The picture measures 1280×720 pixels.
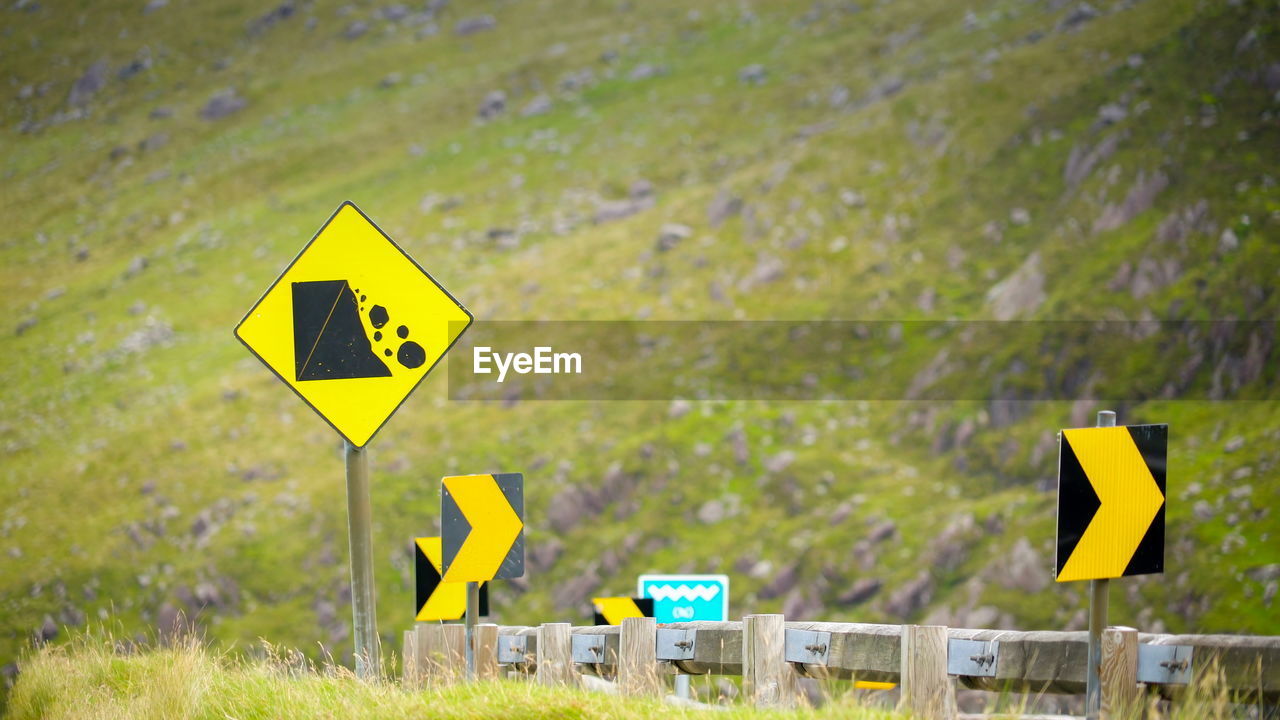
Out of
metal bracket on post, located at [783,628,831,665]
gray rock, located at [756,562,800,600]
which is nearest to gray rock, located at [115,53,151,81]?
gray rock, located at [756,562,800,600]

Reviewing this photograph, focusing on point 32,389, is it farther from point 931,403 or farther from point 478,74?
point 931,403

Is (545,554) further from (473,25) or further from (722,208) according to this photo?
(473,25)

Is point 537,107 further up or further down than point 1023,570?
further up

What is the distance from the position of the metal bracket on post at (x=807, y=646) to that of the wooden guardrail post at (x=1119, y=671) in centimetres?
136

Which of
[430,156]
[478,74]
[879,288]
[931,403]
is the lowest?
[931,403]

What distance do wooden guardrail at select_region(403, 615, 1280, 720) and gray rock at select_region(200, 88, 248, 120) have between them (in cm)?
10132

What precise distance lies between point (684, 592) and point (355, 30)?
103m

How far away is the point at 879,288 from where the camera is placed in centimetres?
6562

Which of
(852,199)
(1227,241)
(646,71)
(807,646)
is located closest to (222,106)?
(646,71)

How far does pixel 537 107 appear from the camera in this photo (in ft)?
307

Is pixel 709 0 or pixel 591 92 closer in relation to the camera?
pixel 591 92

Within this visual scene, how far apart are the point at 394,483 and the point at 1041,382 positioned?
2827cm

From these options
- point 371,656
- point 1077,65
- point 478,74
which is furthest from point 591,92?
point 371,656

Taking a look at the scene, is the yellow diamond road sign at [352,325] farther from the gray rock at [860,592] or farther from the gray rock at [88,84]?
the gray rock at [88,84]
